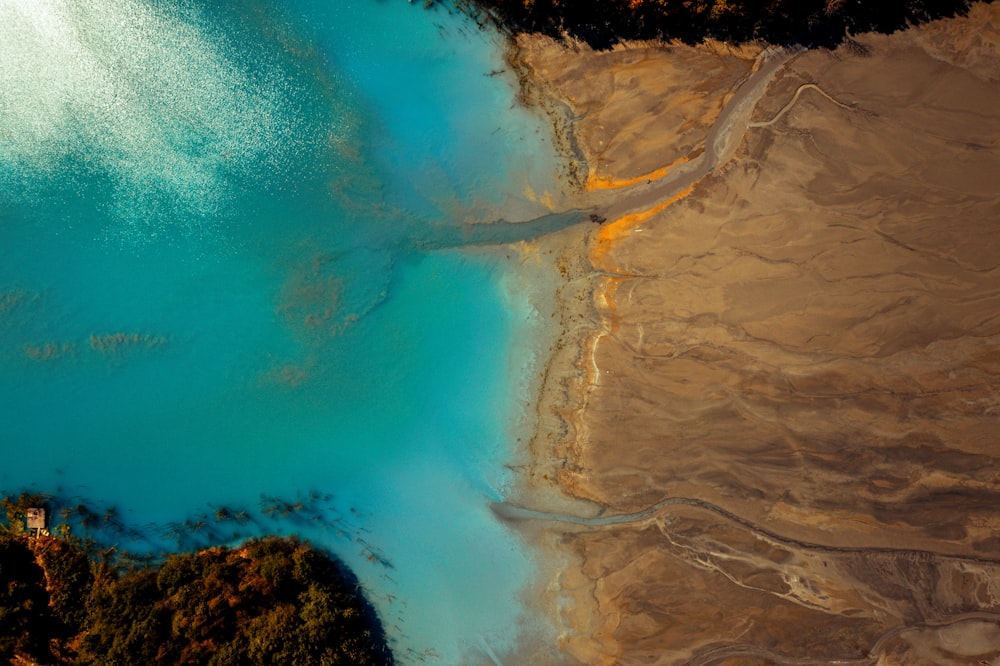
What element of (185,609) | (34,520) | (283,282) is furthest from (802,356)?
(34,520)

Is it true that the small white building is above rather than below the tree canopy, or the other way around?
above

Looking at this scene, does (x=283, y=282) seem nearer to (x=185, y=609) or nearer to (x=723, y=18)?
(x=185, y=609)

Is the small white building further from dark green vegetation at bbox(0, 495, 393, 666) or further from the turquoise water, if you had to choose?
the turquoise water

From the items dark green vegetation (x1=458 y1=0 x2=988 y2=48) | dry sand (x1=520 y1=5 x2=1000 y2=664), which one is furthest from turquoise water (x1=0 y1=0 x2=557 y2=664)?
dry sand (x1=520 y1=5 x2=1000 y2=664)

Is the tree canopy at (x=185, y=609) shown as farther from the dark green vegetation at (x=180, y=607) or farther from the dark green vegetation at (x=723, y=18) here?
the dark green vegetation at (x=723, y=18)

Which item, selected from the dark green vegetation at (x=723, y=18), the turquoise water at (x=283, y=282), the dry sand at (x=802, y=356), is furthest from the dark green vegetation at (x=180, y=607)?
the dark green vegetation at (x=723, y=18)

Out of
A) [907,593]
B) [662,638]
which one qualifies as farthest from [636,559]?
[907,593]

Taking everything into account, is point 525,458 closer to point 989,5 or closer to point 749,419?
point 749,419
